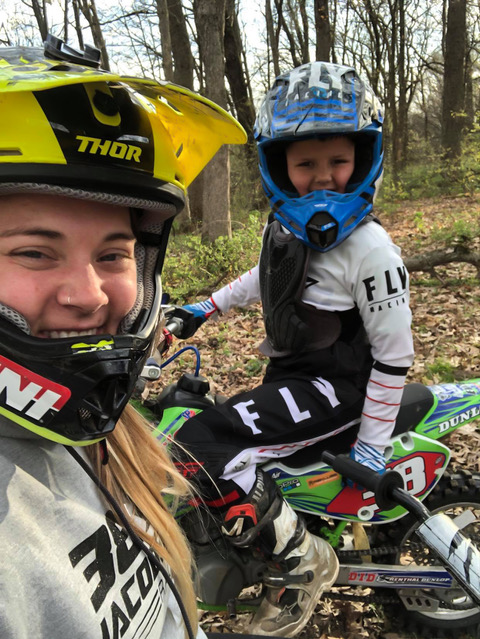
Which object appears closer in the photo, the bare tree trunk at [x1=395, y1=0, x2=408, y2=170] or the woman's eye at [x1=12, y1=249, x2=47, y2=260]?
the woman's eye at [x1=12, y1=249, x2=47, y2=260]

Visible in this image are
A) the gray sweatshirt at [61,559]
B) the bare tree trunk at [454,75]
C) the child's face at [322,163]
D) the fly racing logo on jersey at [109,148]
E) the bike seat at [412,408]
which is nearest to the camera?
the gray sweatshirt at [61,559]

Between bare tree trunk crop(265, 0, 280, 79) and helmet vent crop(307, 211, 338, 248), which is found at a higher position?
bare tree trunk crop(265, 0, 280, 79)

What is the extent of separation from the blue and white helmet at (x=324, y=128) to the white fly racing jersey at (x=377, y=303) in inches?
4.0

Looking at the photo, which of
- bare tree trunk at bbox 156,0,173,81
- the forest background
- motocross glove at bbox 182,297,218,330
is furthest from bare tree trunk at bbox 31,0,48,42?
motocross glove at bbox 182,297,218,330

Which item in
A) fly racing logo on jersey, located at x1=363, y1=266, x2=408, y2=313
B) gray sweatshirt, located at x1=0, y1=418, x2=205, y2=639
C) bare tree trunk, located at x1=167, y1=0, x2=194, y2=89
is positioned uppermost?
bare tree trunk, located at x1=167, y1=0, x2=194, y2=89

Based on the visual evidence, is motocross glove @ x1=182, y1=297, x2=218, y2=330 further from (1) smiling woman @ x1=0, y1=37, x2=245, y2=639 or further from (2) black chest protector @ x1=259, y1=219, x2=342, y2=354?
(1) smiling woman @ x1=0, y1=37, x2=245, y2=639

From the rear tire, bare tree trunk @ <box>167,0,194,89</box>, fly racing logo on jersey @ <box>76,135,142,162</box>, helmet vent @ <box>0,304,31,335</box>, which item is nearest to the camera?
helmet vent @ <box>0,304,31,335</box>

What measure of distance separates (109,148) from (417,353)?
14.7ft

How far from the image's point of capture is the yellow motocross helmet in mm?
958

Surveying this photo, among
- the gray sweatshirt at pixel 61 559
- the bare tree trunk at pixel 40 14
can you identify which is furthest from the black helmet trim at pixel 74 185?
the bare tree trunk at pixel 40 14

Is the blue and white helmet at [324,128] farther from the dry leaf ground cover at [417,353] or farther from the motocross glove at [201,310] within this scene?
the dry leaf ground cover at [417,353]

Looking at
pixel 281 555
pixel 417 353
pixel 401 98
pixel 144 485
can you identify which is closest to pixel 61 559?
pixel 144 485

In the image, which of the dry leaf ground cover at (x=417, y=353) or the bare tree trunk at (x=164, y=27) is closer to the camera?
the dry leaf ground cover at (x=417, y=353)

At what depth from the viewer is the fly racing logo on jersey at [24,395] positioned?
3.14ft
